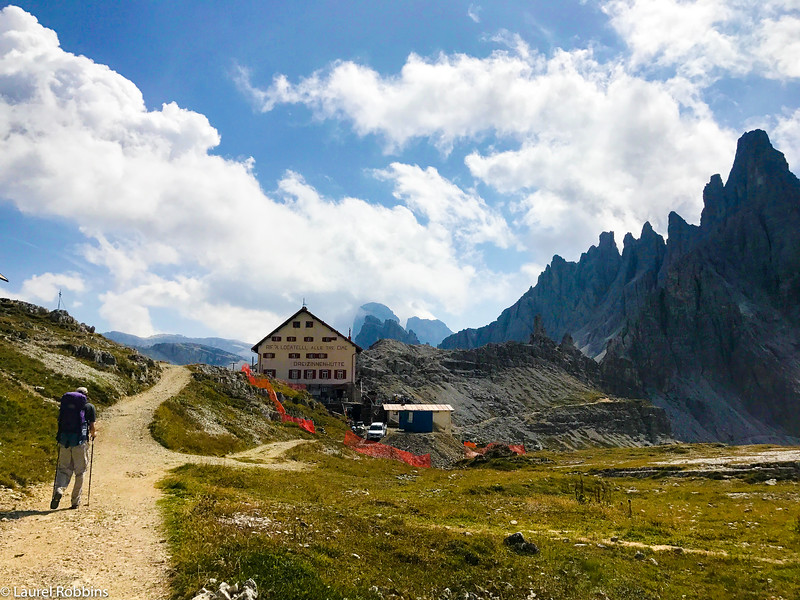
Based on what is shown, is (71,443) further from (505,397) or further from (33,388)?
(505,397)

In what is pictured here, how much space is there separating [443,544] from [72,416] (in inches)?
517

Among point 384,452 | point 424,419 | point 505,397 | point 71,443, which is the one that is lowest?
point 384,452

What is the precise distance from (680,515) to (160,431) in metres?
35.5

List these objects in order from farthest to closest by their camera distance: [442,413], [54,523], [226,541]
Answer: [442,413] < [54,523] < [226,541]

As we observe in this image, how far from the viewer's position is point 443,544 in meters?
16.1

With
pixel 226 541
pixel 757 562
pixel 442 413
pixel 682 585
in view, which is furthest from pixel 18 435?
pixel 442 413

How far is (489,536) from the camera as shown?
57.5ft

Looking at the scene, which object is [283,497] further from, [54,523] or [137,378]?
[137,378]

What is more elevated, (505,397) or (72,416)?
(72,416)

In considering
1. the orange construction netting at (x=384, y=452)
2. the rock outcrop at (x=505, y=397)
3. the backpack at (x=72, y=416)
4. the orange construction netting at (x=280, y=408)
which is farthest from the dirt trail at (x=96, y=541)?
the rock outcrop at (x=505, y=397)
